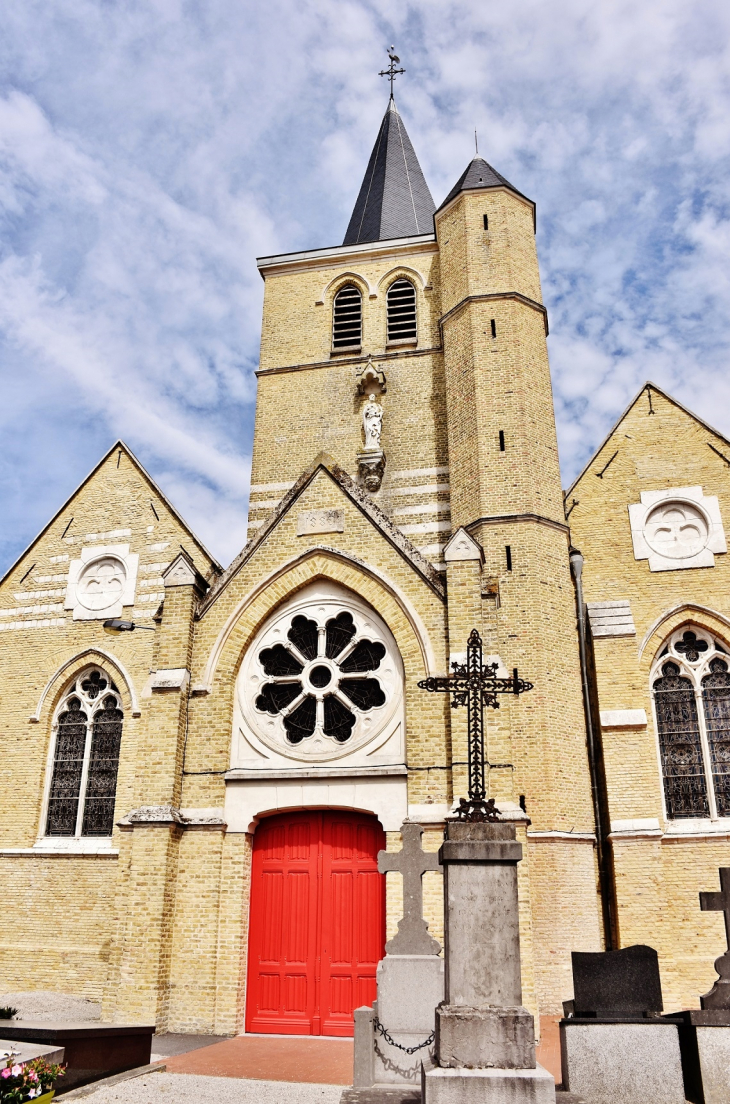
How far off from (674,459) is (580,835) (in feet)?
23.4

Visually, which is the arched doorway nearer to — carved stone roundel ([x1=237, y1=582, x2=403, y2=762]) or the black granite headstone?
carved stone roundel ([x1=237, y1=582, x2=403, y2=762])

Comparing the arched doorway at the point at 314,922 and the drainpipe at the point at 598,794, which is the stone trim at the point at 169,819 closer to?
the arched doorway at the point at 314,922

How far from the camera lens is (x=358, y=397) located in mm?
18734

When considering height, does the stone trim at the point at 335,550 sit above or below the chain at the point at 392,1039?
above

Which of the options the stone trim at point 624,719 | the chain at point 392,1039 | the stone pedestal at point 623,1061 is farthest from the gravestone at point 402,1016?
the stone trim at point 624,719

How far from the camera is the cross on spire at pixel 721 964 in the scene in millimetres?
8031

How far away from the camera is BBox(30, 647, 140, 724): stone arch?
628 inches

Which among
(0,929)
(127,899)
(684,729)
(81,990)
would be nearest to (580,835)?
(684,729)

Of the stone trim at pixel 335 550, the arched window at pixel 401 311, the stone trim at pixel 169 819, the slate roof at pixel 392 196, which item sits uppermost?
the slate roof at pixel 392 196

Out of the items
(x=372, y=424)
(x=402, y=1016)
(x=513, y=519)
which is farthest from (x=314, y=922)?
(x=372, y=424)

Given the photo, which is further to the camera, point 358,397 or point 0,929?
point 358,397

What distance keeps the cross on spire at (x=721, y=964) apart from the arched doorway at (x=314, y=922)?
453 centimetres

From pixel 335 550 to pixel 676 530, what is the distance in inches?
247

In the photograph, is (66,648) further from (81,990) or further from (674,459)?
(674,459)
